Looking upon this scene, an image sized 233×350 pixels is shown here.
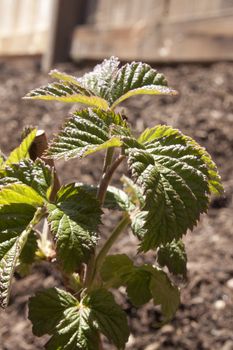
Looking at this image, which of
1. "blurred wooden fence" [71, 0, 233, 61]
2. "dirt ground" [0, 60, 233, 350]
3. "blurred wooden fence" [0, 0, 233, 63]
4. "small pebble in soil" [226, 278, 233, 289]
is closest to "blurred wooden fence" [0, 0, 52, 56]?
"blurred wooden fence" [0, 0, 233, 63]

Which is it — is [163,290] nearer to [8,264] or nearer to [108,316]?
[108,316]

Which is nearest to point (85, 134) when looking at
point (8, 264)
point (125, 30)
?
point (8, 264)

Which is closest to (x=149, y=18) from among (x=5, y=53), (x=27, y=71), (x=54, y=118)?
(x=54, y=118)

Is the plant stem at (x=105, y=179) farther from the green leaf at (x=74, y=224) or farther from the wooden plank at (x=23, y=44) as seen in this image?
the wooden plank at (x=23, y=44)

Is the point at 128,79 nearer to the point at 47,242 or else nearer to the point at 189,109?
the point at 47,242

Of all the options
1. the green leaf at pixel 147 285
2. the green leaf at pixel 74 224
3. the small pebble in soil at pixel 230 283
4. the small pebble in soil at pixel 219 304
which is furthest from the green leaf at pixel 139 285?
the small pebble in soil at pixel 230 283

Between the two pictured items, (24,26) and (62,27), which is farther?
(24,26)
